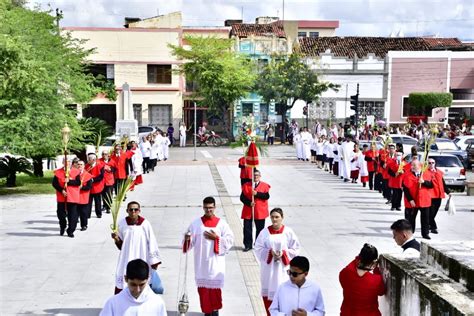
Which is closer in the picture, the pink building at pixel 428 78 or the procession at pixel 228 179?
the procession at pixel 228 179

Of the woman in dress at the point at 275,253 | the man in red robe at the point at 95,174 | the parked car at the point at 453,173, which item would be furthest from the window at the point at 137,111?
the woman in dress at the point at 275,253

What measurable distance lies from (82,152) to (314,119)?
25.8 meters

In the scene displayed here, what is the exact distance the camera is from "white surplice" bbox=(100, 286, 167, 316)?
5547 millimetres

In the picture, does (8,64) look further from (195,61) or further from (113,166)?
(195,61)

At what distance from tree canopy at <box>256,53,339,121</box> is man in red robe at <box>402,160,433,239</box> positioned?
99.3 feet

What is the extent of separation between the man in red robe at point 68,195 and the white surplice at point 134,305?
9.20m

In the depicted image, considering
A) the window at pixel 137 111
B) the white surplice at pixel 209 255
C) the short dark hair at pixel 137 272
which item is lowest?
the white surplice at pixel 209 255

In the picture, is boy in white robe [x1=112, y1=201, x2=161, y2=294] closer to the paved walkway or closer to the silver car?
the paved walkway

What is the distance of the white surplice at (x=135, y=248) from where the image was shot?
348 inches

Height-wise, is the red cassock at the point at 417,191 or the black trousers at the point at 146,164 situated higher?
the red cassock at the point at 417,191

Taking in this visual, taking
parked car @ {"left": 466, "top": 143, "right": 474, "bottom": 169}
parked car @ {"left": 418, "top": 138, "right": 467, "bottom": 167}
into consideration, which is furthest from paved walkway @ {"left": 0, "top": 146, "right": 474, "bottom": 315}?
parked car @ {"left": 466, "top": 143, "right": 474, "bottom": 169}

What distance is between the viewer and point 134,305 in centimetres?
555

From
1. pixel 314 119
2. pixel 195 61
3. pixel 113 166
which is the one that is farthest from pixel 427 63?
pixel 113 166

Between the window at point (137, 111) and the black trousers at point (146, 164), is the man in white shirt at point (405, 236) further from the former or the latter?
the window at point (137, 111)
